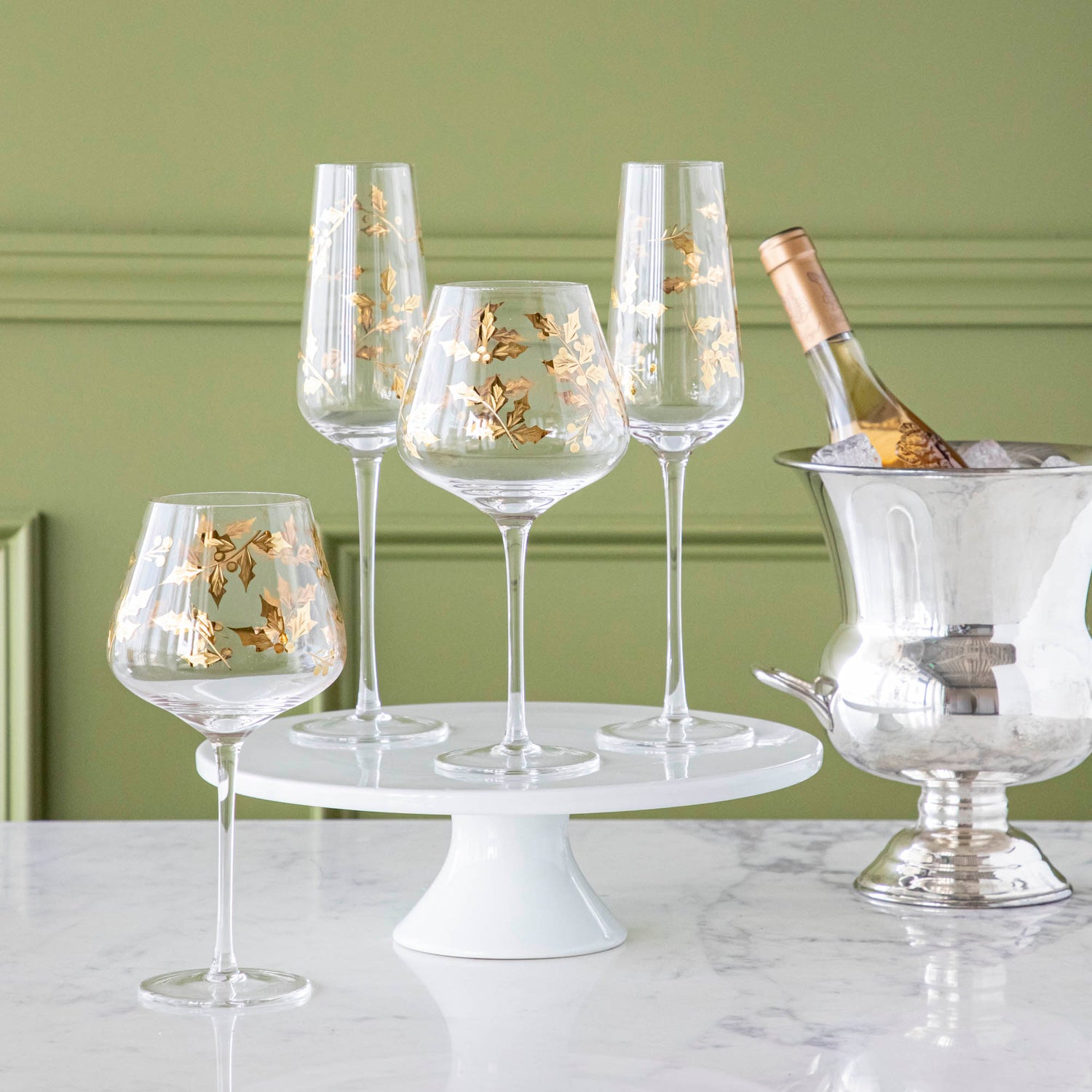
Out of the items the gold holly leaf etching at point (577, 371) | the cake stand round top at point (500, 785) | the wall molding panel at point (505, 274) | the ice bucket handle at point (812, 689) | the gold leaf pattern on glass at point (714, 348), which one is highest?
the wall molding panel at point (505, 274)

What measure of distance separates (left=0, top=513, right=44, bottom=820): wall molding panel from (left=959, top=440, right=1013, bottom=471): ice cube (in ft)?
3.97

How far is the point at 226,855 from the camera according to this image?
2.37 feet

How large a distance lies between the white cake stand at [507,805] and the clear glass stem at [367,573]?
0.28ft

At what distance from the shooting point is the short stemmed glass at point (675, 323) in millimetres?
911

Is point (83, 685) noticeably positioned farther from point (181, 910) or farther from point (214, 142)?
point (181, 910)

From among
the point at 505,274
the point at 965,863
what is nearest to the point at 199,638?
the point at 965,863

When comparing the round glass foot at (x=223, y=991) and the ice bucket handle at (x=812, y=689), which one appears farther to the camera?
the ice bucket handle at (x=812, y=689)

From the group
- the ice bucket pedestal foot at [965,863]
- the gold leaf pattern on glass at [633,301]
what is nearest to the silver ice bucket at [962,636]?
A: the ice bucket pedestal foot at [965,863]

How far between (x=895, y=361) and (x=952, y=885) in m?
1.05

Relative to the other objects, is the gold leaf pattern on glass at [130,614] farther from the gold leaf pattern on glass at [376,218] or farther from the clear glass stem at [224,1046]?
the gold leaf pattern on glass at [376,218]

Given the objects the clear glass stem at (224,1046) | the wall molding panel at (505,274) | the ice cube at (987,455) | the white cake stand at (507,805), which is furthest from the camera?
the wall molding panel at (505,274)

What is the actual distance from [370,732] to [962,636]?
13.2 inches

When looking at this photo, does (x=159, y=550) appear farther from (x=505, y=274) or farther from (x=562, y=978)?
(x=505, y=274)

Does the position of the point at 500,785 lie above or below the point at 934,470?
below
